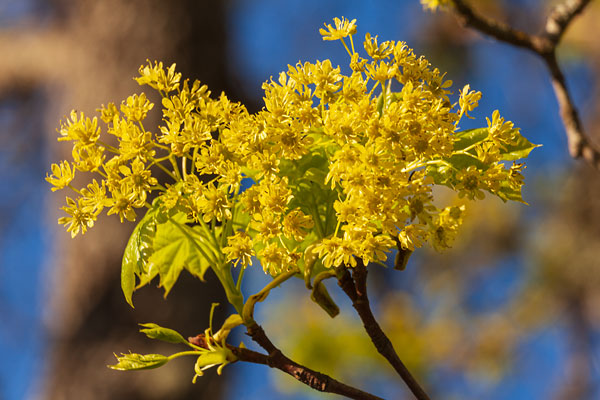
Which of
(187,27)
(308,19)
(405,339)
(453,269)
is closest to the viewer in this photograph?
(187,27)

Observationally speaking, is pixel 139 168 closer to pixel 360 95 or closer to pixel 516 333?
pixel 360 95

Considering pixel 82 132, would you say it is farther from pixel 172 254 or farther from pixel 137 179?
pixel 172 254

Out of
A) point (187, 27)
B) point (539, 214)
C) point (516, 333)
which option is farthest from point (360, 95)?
point (539, 214)

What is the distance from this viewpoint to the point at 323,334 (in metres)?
2.67

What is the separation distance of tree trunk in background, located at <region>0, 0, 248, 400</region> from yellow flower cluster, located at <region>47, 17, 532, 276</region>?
165 cm

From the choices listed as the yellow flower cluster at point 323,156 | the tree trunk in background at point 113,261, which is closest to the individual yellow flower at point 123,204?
the yellow flower cluster at point 323,156

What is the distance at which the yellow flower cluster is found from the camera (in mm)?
570

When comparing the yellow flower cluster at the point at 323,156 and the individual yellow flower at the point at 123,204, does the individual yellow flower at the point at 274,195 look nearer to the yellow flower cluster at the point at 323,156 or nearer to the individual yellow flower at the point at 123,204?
the yellow flower cluster at the point at 323,156

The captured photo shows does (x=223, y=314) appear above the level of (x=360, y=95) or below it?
above

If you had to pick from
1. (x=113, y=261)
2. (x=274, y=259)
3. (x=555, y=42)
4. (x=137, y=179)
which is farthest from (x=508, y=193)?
(x=113, y=261)

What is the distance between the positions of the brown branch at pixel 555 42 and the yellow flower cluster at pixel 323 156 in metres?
0.06

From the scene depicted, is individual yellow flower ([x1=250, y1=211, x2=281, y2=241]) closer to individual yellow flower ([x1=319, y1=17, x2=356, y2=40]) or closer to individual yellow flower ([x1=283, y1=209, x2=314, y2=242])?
individual yellow flower ([x1=283, y1=209, x2=314, y2=242])

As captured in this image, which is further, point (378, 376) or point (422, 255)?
point (422, 255)

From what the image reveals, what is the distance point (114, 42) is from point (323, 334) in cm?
159
